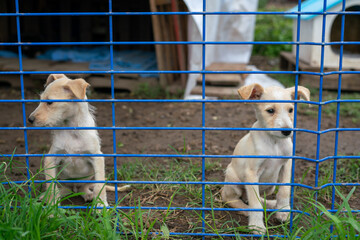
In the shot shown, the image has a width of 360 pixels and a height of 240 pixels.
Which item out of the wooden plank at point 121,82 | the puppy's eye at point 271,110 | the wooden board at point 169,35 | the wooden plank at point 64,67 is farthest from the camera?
the wooden plank at point 64,67

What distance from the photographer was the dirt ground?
471 cm

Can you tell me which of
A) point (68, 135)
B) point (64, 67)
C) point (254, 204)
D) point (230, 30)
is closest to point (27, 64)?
point (64, 67)

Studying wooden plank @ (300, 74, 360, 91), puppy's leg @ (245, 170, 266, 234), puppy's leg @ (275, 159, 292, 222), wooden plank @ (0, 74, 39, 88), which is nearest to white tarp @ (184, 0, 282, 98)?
wooden plank @ (300, 74, 360, 91)

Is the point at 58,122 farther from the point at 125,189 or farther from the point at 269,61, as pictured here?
the point at 269,61

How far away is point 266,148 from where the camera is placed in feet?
10.8

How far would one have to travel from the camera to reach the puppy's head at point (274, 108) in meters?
3.09

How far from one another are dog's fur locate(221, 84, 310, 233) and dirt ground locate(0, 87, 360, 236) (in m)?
0.44

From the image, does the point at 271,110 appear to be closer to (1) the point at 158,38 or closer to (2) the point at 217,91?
(2) the point at 217,91

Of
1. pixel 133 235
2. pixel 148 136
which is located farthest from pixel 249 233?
pixel 148 136

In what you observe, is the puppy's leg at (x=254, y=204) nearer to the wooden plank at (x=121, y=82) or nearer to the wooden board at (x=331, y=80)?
the wooden plank at (x=121, y=82)

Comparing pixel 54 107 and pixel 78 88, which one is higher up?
pixel 78 88

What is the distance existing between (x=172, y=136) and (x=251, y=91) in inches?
104

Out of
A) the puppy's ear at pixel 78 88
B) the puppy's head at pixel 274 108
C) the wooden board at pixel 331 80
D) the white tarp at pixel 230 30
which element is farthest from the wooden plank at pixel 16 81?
the puppy's head at pixel 274 108

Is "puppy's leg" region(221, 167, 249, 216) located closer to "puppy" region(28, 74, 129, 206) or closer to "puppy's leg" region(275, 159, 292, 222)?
"puppy's leg" region(275, 159, 292, 222)
